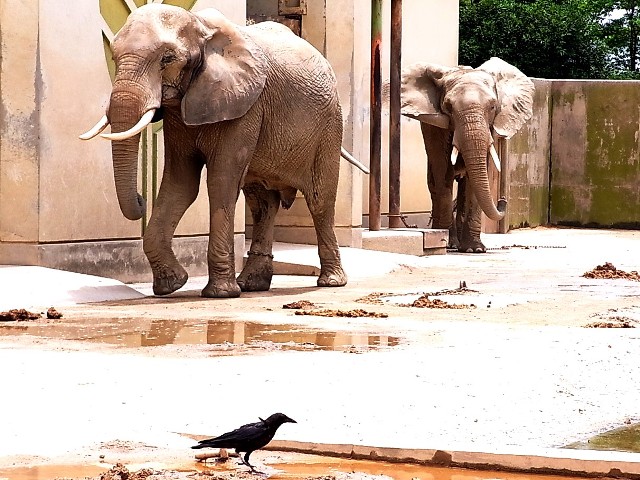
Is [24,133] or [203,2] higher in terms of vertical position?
[203,2]

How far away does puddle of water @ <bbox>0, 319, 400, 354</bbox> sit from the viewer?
895 cm

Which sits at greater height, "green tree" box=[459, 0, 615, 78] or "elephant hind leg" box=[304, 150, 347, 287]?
"green tree" box=[459, 0, 615, 78]

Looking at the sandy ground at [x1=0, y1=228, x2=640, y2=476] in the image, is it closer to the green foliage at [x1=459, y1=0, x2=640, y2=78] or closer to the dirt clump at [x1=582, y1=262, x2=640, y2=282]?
the dirt clump at [x1=582, y1=262, x2=640, y2=282]

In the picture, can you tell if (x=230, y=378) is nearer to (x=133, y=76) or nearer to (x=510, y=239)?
(x=133, y=76)

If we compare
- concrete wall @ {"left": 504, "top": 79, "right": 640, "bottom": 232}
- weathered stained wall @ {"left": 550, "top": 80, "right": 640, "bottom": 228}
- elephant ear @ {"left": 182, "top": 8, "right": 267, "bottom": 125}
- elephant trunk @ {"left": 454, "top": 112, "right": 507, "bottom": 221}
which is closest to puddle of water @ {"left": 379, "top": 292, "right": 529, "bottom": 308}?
elephant ear @ {"left": 182, "top": 8, "right": 267, "bottom": 125}

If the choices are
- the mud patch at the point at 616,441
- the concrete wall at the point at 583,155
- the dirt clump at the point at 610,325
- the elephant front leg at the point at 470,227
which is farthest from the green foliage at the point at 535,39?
the mud patch at the point at 616,441

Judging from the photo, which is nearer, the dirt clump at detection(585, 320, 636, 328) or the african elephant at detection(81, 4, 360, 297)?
the dirt clump at detection(585, 320, 636, 328)

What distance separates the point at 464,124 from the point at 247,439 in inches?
568

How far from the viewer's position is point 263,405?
6680 mm

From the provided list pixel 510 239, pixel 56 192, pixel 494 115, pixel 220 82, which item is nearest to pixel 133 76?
pixel 220 82

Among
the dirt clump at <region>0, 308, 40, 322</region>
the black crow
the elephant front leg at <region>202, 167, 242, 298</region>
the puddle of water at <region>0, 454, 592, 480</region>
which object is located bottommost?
the puddle of water at <region>0, 454, 592, 480</region>

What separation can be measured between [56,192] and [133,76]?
1741 millimetres

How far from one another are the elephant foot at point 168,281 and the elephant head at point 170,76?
779 mm

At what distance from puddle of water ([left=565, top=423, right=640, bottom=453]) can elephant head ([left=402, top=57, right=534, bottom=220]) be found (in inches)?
512
